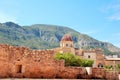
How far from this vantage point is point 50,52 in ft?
52.4

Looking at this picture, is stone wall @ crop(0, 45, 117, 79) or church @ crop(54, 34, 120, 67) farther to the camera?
church @ crop(54, 34, 120, 67)

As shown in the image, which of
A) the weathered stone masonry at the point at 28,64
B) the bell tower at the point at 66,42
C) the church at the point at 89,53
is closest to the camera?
the weathered stone masonry at the point at 28,64

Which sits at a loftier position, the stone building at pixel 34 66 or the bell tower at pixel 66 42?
the bell tower at pixel 66 42

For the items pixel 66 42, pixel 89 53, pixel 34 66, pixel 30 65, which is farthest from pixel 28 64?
pixel 89 53

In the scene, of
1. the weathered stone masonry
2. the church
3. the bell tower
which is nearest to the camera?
the weathered stone masonry

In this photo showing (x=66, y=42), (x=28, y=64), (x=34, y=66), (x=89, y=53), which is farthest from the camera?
(x=89, y=53)

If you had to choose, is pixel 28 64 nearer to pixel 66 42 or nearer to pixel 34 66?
pixel 34 66

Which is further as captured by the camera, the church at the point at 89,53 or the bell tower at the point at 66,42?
the church at the point at 89,53

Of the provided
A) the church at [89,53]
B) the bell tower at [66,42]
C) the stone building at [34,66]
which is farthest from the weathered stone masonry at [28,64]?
the church at [89,53]

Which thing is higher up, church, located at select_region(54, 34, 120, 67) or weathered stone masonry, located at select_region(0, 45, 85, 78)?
church, located at select_region(54, 34, 120, 67)

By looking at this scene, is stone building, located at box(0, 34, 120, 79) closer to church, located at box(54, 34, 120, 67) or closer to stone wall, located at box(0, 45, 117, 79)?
stone wall, located at box(0, 45, 117, 79)

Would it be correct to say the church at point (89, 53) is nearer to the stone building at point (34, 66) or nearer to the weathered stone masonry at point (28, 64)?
the stone building at point (34, 66)

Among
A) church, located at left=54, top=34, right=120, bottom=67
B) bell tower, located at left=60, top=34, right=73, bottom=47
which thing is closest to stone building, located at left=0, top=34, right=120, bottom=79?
bell tower, located at left=60, top=34, right=73, bottom=47

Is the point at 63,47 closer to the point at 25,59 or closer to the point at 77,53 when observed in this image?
the point at 77,53
